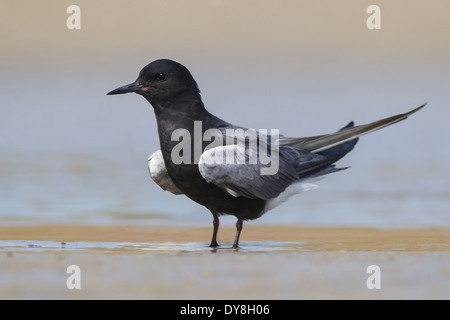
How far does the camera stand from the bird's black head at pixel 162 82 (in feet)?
24.0

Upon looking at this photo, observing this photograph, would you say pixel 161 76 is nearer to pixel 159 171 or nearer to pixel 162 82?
pixel 162 82

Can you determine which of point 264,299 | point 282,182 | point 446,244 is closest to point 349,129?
point 282,182

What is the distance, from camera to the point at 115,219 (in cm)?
873

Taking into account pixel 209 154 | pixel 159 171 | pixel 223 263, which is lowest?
pixel 223 263

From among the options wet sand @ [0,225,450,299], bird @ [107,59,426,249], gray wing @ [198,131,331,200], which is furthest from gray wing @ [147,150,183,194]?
gray wing @ [198,131,331,200]

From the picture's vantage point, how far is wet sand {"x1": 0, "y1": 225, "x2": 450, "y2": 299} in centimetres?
541

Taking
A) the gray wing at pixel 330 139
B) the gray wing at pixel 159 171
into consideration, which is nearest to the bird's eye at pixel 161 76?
the gray wing at pixel 159 171

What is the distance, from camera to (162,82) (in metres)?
7.31

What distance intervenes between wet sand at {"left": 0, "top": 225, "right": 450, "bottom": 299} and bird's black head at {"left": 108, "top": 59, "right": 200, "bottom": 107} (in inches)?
41.4

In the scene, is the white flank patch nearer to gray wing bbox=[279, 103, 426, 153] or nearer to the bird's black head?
gray wing bbox=[279, 103, 426, 153]

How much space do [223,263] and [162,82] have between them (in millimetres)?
1645

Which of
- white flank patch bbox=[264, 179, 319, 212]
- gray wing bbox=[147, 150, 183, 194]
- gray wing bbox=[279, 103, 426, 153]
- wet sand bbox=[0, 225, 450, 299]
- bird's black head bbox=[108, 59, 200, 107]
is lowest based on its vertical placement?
wet sand bbox=[0, 225, 450, 299]

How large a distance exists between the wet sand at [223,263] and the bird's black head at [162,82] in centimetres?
105

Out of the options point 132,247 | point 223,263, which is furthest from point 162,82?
point 223,263
